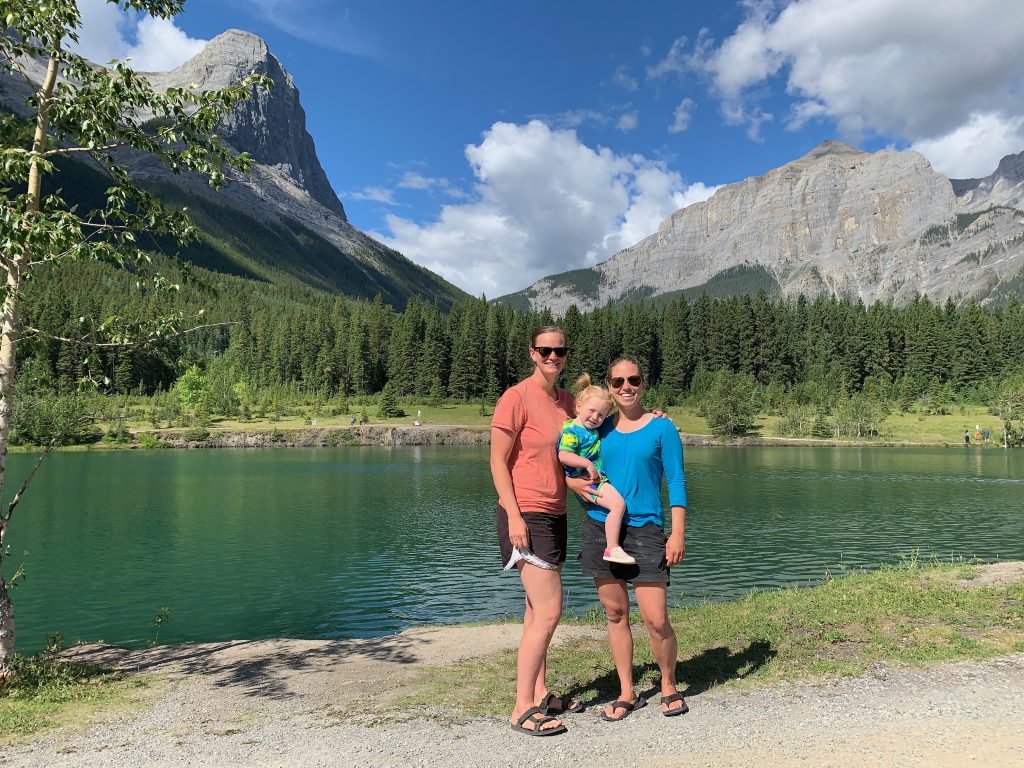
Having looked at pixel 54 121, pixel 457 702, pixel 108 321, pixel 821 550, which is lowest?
pixel 821 550

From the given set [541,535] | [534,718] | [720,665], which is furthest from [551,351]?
[720,665]

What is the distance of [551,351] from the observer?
6625 mm

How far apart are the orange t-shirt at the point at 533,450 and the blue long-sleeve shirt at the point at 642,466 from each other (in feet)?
1.66

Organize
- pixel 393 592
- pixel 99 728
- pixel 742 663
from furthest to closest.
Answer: pixel 393 592, pixel 742 663, pixel 99 728

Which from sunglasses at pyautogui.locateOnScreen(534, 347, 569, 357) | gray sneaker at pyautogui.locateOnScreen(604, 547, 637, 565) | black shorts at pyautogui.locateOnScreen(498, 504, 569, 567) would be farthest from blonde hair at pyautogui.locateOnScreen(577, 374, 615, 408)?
gray sneaker at pyautogui.locateOnScreen(604, 547, 637, 565)

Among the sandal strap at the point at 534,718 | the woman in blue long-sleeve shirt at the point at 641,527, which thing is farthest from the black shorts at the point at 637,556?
the sandal strap at the point at 534,718

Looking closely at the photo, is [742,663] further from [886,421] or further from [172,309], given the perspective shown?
[886,421]

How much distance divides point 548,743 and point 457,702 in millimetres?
1661

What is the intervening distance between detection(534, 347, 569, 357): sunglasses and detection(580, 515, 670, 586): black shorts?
1776 millimetres

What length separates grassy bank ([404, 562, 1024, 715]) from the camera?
7668 mm

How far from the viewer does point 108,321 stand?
30.0ft

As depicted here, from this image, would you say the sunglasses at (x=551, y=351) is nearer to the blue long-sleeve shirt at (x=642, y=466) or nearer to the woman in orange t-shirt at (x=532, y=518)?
the woman in orange t-shirt at (x=532, y=518)

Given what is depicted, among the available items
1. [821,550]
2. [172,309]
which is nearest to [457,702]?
[172,309]

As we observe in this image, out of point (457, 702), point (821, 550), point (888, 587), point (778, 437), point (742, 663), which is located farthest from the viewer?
point (778, 437)
